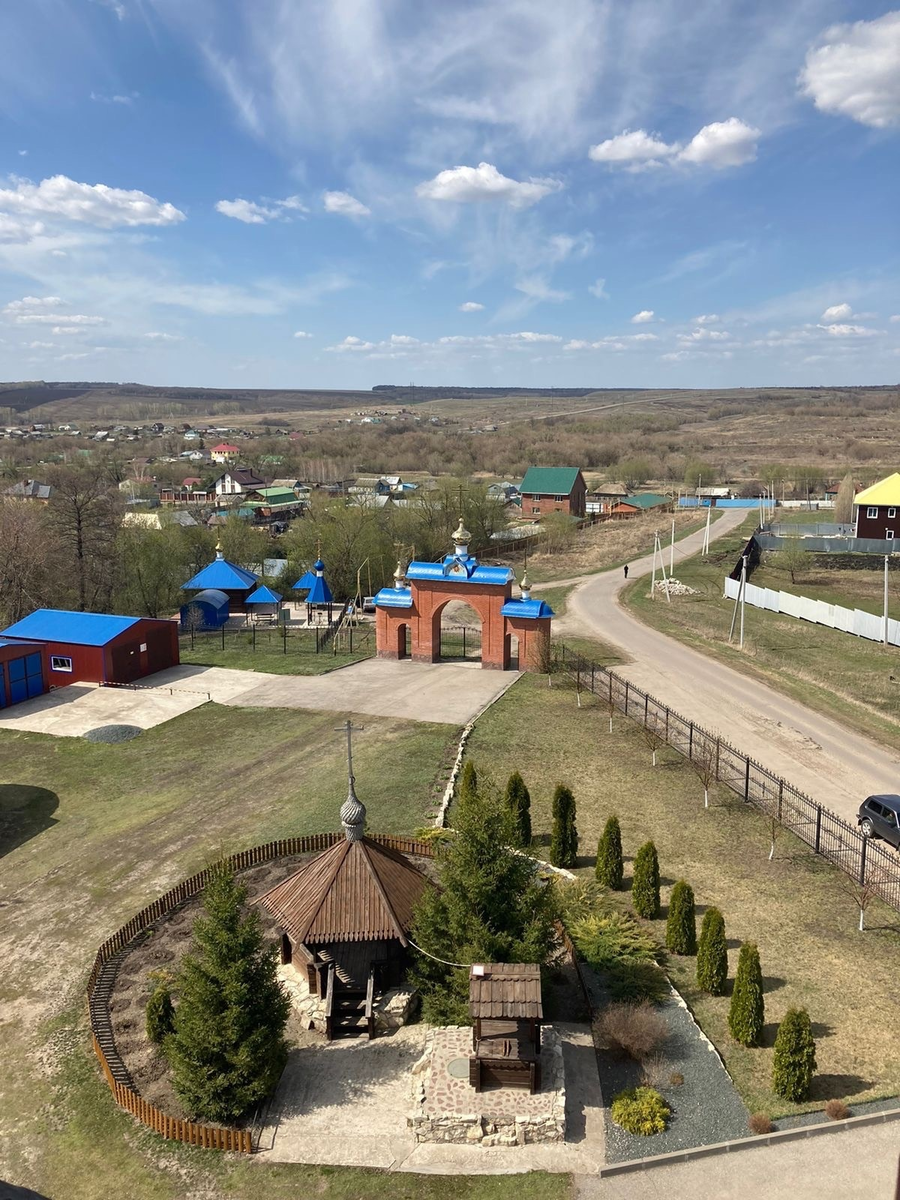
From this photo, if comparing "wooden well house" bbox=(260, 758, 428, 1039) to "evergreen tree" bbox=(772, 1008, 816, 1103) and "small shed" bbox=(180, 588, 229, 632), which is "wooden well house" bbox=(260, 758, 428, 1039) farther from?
"small shed" bbox=(180, 588, 229, 632)

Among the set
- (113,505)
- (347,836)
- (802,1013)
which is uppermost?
(113,505)

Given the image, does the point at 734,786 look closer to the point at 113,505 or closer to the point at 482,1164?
the point at 482,1164

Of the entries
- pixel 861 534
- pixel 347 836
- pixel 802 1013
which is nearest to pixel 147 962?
pixel 347 836

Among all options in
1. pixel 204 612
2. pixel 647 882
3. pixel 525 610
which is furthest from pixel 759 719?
pixel 204 612

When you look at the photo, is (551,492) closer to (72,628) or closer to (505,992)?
(72,628)

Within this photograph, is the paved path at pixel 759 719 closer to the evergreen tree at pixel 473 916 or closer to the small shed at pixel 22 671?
the evergreen tree at pixel 473 916

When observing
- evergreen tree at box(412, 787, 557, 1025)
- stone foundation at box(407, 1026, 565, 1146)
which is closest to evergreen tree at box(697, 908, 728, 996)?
evergreen tree at box(412, 787, 557, 1025)
